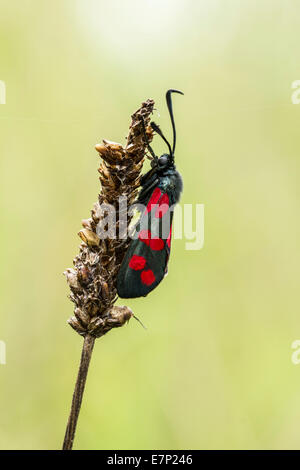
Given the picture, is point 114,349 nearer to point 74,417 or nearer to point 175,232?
point 175,232

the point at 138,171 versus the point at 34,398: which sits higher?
the point at 138,171

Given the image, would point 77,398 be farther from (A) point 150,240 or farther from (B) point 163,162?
(B) point 163,162

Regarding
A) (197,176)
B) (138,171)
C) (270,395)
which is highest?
(197,176)

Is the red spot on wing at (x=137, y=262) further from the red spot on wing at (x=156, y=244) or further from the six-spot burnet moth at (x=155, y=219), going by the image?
the red spot on wing at (x=156, y=244)

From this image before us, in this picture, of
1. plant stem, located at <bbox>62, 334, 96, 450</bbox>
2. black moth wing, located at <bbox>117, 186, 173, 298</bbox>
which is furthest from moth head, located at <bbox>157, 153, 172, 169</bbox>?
plant stem, located at <bbox>62, 334, 96, 450</bbox>

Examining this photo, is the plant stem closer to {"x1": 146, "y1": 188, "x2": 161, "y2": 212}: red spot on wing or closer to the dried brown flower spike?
the dried brown flower spike

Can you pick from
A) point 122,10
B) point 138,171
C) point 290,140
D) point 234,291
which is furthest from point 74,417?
point 122,10

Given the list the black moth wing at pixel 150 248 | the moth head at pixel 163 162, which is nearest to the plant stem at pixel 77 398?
the black moth wing at pixel 150 248

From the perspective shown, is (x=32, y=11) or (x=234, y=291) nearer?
(x=234, y=291)
